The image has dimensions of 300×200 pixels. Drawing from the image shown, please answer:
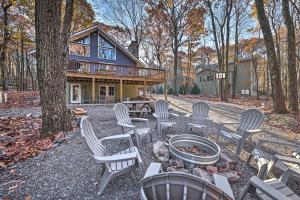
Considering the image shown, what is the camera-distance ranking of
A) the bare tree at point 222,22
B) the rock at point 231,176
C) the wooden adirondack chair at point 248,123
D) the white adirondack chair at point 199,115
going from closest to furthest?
the rock at point 231,176 < the wooden adirondack chair at point 248,123 < the white adirondack chair at point 199,115 < the bare tree at point 222,22

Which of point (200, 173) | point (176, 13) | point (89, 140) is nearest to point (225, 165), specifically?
point (200, 173)

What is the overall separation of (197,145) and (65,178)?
2.61 m

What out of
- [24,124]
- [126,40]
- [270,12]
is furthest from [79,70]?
[270,12]

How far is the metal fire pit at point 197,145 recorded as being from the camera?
3.22 meters

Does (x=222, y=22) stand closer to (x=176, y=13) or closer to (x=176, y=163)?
(x=176, y=13)

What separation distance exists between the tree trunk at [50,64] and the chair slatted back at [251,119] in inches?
187

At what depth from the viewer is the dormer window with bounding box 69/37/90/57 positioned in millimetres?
15077

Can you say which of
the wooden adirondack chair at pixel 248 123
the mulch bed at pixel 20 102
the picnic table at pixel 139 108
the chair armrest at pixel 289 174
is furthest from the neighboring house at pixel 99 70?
the chair armrest at pixel 289 174

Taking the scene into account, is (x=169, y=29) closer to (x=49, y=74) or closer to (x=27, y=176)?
(x=49, y=74)

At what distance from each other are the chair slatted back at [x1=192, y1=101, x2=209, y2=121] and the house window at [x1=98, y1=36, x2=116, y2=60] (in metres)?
12.9

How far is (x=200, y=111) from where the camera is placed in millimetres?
5723

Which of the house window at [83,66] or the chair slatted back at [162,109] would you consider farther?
the house window at [83,66]

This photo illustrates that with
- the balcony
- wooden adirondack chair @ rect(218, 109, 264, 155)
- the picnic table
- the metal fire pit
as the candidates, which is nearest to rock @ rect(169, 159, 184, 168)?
the metal fire pit

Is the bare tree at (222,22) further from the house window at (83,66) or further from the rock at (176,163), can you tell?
the rock at (176,163)
